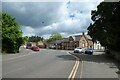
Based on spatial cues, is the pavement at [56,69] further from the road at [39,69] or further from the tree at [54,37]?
the tree at [54,37]

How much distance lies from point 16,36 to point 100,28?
21283 mm

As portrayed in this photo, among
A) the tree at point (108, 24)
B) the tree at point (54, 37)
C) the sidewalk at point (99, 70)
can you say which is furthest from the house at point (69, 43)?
the sidewalk at point (99, 70)

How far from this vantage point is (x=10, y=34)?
56.9m

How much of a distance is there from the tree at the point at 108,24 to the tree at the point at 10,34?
19.5 m

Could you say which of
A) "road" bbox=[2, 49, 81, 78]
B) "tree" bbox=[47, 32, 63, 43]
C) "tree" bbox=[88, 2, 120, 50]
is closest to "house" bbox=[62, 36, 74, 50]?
"tree" bbox=[47, 32, 63, 43]

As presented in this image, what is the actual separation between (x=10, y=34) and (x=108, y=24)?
2481cm

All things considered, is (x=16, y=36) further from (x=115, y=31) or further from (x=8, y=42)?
(x=115, y=31)

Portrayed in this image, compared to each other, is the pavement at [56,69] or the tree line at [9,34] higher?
the tree line at [9,34]

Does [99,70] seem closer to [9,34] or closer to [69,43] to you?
[9,34]

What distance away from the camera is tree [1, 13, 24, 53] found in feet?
186

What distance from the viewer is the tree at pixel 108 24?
38.7 meters

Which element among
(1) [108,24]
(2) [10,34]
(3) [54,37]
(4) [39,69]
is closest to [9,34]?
(2) [10,34]

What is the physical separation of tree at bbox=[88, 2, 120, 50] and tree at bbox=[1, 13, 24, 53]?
1948 centimetres

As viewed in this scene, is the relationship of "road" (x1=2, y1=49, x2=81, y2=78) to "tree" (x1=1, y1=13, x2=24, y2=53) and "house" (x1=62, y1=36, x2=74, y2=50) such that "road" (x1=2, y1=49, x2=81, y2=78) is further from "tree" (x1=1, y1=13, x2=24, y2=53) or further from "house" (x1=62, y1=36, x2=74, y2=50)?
"house" (x1=62, y1=36, x2=74, y2=50)
